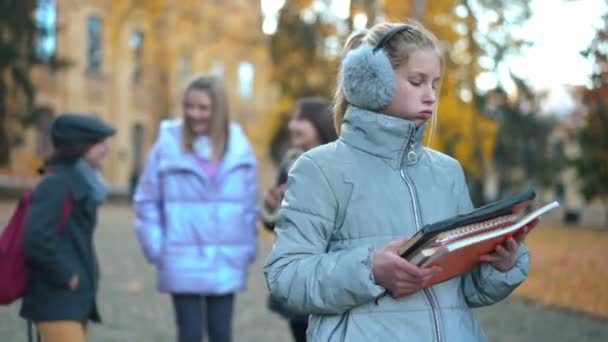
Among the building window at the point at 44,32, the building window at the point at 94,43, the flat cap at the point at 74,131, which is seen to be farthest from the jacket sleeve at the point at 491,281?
the building window at the point at 94,43

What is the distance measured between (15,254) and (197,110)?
56.8 inches

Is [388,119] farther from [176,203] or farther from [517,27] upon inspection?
[517,27]

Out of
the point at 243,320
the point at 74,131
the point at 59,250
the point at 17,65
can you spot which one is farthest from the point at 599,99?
the point at 17,65

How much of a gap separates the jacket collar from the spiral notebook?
0.35 meters

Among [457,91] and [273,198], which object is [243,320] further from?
[457,91]

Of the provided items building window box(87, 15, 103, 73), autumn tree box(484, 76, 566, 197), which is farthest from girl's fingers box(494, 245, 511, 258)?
building window box(87, 15, 103, 73)

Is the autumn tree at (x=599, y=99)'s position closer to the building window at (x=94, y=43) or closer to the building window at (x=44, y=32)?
the building window at (x=44, y=32)

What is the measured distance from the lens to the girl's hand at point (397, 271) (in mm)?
2498

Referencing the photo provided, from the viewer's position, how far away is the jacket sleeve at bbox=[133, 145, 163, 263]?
5387 mm

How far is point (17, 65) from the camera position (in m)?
36.7

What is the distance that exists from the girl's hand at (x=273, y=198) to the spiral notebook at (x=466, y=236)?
109 inches

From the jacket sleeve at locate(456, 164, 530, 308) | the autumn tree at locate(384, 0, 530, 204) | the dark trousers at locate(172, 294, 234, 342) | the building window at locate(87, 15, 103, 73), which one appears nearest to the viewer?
the jacket sleeve at locate(456, 164, 530, 308)

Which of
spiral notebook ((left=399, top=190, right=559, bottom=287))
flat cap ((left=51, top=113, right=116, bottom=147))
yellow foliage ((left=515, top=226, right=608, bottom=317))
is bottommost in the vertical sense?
yellow foliage ((left=515, top=226, right=608, bottom=317))

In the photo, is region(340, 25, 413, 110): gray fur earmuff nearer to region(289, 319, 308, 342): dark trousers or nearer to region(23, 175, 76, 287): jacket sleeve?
region(23, 175, 76, 287): jacket sleeve
